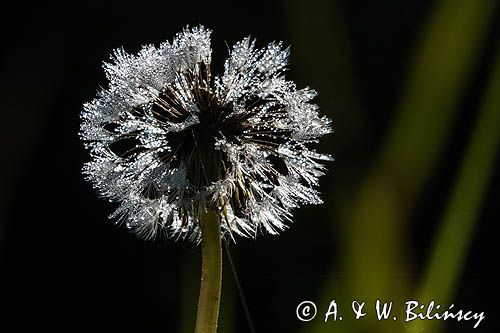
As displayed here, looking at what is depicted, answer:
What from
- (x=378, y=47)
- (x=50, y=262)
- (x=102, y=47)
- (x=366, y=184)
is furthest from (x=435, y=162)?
(x=50, y=262)

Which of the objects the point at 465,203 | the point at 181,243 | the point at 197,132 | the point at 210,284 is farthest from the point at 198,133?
the point at 465,203

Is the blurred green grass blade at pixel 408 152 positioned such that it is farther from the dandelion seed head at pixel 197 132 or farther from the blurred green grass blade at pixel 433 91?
the dandelion seed head at pixel 197 132

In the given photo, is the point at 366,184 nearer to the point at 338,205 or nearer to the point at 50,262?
the point at 338,205

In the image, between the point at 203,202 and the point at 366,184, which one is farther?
the point at 366,184

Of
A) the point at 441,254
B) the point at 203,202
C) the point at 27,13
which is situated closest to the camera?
the point at 203,202

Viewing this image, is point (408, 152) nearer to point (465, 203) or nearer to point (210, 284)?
point (465, 203)
